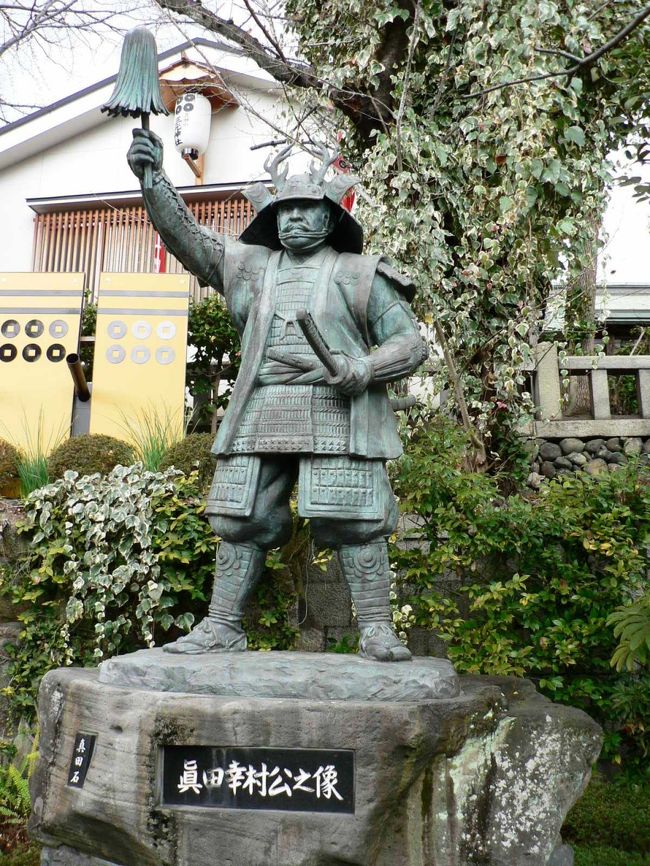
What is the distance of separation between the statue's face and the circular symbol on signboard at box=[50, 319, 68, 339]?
13.4ft

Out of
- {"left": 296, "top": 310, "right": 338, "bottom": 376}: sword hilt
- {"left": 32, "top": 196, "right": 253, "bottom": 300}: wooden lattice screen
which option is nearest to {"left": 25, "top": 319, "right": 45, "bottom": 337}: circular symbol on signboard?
{"left": 32, "top": 196, "right": 253, "bottom": 300}: wooden lattice screen

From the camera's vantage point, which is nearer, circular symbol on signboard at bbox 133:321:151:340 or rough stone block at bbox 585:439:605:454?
circular symbol on signboard at bbox 133:321:151:340

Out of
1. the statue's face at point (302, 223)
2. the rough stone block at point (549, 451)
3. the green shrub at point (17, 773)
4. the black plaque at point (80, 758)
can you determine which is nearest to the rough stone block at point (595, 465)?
→ the rough stone block at point (549, 451)

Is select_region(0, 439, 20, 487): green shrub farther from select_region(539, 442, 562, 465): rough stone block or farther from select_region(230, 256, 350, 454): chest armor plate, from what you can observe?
select_region(539, 442, 562, 465): rough stone block

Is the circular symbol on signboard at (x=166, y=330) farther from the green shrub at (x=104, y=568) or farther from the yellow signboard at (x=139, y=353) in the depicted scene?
the green shrub at (x=104, y=568)

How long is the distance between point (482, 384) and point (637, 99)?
255 centimetres

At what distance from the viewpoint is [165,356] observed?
22.6 ft

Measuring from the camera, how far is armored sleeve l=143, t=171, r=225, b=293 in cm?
329

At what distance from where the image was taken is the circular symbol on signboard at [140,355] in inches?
271

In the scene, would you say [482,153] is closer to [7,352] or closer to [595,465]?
[595,465]

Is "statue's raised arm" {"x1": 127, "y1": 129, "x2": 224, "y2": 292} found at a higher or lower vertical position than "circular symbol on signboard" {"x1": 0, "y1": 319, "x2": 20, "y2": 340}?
lower

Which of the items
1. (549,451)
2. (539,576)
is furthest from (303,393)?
(549,451)

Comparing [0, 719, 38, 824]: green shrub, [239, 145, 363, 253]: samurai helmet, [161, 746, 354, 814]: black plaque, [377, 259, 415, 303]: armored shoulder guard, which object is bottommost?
[0, 719, 38, 824]: green shrub

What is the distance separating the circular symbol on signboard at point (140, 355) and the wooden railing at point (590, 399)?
333 centimetres
